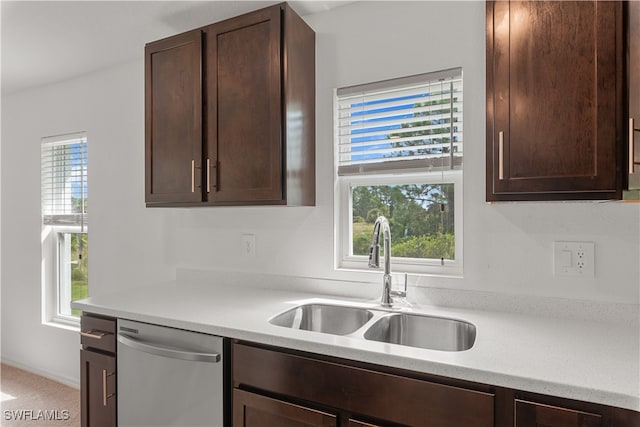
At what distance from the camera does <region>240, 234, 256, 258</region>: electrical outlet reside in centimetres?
216

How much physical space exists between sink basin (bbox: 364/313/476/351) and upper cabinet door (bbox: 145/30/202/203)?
1.05m

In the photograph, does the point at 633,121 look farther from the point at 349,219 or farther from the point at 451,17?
the point at 349,219

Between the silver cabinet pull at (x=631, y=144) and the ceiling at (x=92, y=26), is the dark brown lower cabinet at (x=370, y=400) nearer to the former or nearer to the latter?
the silver cabinet pull at (x=631, y=144)

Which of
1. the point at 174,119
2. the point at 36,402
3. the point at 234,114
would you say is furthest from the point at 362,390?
the point at 36,402

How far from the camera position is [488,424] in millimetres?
1014

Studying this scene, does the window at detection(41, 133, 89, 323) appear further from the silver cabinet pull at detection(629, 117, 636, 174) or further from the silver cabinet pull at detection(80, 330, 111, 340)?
the silver cabinet pull at detection(629, 117, 636, 174)

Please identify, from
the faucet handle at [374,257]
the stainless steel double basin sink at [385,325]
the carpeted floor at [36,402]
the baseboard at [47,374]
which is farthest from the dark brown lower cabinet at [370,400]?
the baseboard at [47,374]

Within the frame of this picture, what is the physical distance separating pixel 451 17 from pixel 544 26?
0.53 meters

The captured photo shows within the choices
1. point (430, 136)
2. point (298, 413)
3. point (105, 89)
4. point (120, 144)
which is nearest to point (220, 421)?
point (298, 413)

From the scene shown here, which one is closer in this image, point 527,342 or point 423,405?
point 423,405

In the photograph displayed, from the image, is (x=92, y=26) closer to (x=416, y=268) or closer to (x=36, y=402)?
(x=416, y=268)

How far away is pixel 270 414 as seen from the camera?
1.30 m

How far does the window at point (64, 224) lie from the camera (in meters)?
3.00

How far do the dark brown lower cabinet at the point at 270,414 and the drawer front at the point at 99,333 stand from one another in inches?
26.3
